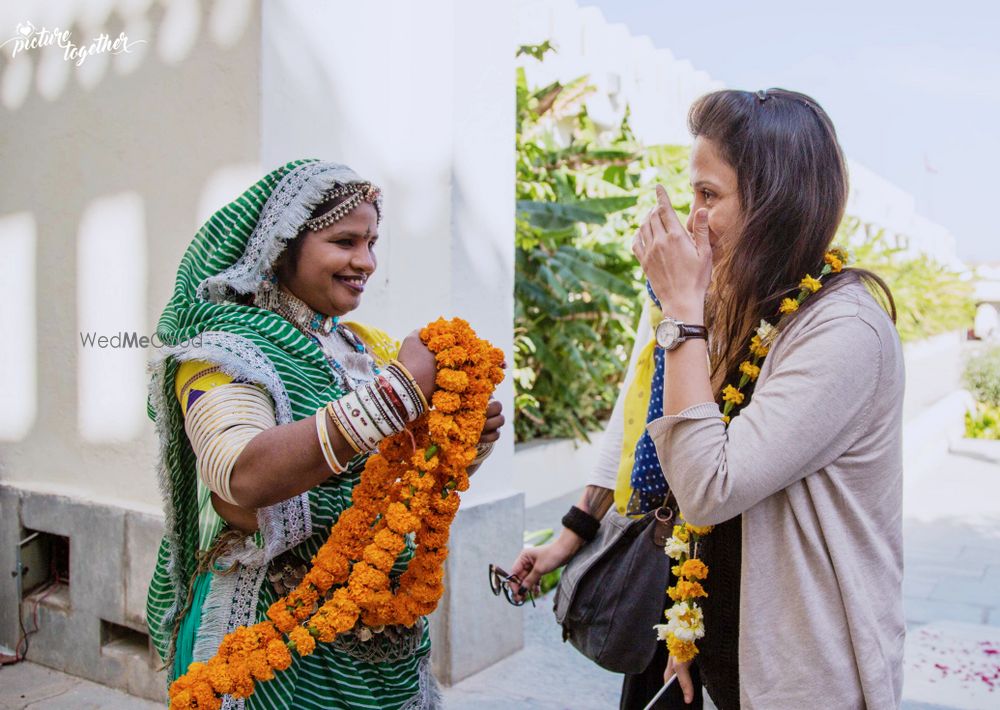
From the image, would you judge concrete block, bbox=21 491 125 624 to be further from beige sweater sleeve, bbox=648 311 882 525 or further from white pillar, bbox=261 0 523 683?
beige sweater sleeve, bbox=648 311 882 525

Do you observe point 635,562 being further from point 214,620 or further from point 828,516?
point 214,620

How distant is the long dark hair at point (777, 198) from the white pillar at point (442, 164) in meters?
2.04

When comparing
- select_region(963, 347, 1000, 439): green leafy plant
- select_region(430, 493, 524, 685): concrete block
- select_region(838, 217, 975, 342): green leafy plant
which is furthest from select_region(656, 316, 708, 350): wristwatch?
select_region(838, 217, 975, 342): green leafy plant

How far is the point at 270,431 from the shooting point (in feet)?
5.43

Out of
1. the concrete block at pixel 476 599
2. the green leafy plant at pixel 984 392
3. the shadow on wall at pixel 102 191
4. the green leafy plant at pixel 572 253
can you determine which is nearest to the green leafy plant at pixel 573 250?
the green leafy plant at pixel 572 253

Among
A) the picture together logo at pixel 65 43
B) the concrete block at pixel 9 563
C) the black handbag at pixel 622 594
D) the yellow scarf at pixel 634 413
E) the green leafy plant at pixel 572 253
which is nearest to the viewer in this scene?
the black handbag at pixel 622 594

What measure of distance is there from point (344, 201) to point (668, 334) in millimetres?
813

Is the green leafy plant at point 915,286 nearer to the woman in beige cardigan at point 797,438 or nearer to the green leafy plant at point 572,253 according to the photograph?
the green leafy plant at point 572,253

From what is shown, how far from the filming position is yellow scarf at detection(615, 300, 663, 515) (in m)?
2.30

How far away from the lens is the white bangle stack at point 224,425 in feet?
5.46

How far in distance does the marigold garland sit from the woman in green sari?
48 cm

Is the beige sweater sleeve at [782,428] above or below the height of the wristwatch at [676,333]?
below

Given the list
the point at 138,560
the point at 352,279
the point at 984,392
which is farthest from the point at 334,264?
the point at 984,392

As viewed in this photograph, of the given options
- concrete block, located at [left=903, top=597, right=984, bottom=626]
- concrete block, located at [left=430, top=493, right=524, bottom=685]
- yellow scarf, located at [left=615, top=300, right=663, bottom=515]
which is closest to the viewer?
yellow scarf, located at [left=615, top=300, right=663, bottom=515]
